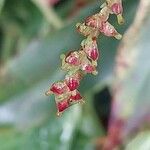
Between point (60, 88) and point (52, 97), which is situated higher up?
A: point (52, 97)

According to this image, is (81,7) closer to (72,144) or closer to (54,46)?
(54,46)

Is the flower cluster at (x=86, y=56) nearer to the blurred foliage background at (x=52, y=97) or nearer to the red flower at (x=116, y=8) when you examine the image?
the red flower at (x=116, y=8)

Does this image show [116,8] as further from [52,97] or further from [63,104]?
[52,97]

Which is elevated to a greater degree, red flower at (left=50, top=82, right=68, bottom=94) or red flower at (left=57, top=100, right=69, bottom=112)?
red flower at (left=50, top=82, right=68, bottom=94)

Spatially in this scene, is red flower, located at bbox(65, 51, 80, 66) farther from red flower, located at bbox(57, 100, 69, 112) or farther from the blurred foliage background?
the blurred foliage background

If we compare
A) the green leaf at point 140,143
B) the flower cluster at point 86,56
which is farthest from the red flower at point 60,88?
the green leaf at point 140,143

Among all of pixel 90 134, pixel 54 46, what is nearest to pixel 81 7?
pixel 54 46

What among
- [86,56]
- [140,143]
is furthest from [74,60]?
[140,143]

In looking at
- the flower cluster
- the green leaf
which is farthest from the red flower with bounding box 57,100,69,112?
the green leaf
